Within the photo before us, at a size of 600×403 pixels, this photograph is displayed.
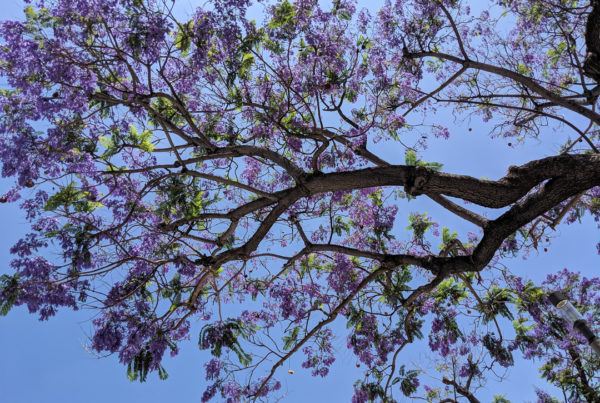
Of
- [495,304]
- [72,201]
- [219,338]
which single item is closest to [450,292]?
[495,304]

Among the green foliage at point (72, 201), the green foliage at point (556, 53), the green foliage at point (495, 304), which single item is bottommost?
the green foliage at point (495, 304)

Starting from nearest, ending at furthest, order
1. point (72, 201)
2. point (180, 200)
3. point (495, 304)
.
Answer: point (72, 201) → point (180, 200) → point (495, 304)

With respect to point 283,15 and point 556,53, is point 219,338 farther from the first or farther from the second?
point 556,53

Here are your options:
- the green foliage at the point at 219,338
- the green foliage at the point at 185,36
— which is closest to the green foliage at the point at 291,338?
the green foliage at the point at 219,338

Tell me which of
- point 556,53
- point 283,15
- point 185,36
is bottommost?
point 185,36

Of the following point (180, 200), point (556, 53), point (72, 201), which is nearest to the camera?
point (72, 201)

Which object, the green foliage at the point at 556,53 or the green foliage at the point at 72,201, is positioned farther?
the green foliage at the point at 556,53

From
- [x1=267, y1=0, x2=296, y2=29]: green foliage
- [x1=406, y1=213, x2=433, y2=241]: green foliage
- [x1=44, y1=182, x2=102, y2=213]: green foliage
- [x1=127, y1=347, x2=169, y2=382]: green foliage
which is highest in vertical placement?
[x1=267, y1=0, x2=296, y2=29]: green foliage

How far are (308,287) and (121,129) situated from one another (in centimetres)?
385

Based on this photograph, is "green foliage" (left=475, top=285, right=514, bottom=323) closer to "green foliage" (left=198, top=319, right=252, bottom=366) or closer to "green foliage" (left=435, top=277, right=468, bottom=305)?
"green foliage" (left=435, top=277, right=468, bottom=305)

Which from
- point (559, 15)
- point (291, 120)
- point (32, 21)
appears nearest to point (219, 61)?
point (291, 120)

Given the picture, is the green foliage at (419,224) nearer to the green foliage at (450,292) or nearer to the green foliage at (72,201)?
the green foliage at (450,292)

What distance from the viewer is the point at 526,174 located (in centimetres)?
420

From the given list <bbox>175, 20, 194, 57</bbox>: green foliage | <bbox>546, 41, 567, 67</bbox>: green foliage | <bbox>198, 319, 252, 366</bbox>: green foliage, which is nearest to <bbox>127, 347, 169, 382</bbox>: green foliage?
<bbox>198, 319, 252, 366</bbox>: green foliage
